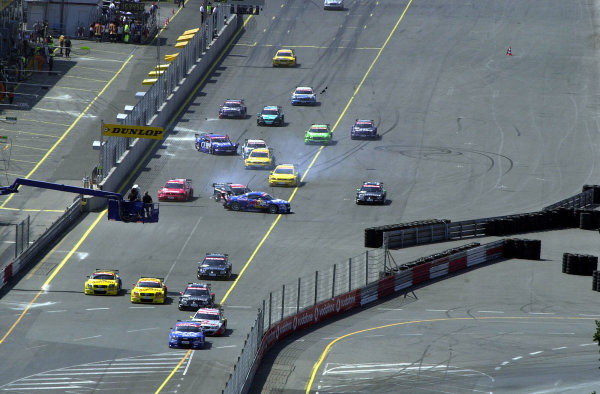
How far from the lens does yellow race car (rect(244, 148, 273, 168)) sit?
8406 centimetres

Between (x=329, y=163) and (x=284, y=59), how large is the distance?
67.4 ft

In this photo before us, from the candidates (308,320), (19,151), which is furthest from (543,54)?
(308,320)

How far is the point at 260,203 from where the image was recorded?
2997 inches

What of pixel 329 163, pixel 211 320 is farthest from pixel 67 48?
pixel 211 320

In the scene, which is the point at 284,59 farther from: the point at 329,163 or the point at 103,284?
the point at 103,284

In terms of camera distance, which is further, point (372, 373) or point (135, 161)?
point (135, 161)

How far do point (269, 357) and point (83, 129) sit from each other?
4345cm

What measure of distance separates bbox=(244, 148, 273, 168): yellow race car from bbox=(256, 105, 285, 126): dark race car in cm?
768

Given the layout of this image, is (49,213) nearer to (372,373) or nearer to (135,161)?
(135,161)

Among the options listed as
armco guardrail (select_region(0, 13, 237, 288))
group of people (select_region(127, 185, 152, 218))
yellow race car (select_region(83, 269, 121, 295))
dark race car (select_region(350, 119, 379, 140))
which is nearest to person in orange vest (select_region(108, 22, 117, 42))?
armco guardrail (select_region(0, 13, 237, 288))

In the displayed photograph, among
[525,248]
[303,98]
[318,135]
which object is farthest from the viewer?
[303,98]

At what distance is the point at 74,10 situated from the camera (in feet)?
353

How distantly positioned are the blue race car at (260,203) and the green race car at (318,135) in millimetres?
12919

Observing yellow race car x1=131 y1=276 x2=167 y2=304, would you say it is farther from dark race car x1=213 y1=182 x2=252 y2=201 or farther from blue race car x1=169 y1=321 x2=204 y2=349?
dark race car x1=213 y1=182 x2=252 y2=201
